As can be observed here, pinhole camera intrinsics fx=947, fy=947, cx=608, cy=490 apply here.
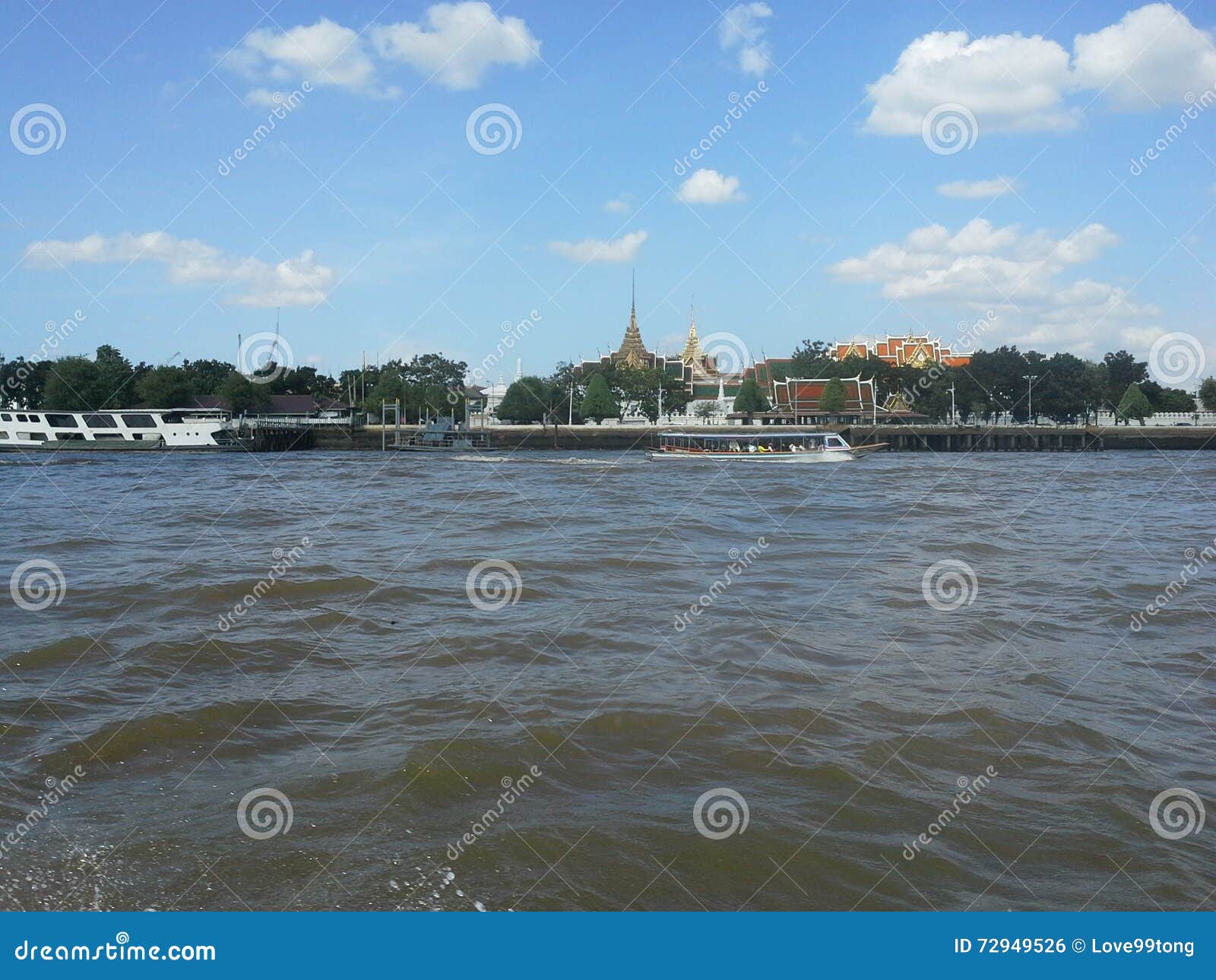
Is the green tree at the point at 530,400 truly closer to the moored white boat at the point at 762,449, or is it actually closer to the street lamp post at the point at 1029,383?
the moored white boat at the point at 762,449

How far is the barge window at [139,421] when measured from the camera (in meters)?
42.6

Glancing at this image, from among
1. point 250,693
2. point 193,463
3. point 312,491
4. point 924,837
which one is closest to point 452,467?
point 193,463

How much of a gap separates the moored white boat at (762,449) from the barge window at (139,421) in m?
22.7

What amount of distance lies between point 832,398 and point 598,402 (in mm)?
13593

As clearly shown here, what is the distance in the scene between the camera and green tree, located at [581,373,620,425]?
56438 millimetres

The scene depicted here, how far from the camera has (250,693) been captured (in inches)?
198

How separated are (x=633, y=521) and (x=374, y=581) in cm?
581

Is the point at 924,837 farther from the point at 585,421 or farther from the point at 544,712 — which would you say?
the point at 585,421

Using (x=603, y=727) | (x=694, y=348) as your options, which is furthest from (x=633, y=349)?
(x=603, y=727)

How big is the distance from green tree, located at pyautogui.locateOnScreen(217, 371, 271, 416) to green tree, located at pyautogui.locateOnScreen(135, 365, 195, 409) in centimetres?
196

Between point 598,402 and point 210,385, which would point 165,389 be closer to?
point 210,385

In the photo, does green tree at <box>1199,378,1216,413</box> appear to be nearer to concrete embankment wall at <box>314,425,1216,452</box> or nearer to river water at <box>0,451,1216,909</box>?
concrete embankment wall at <box>314,425,1216,452</box>

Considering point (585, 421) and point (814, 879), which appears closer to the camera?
point (814, 879)

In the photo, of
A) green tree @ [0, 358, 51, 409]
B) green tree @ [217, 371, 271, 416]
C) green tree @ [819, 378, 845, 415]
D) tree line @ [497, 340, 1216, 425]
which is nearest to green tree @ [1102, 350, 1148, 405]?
tree line @ [497, 340, 1216, 425]
